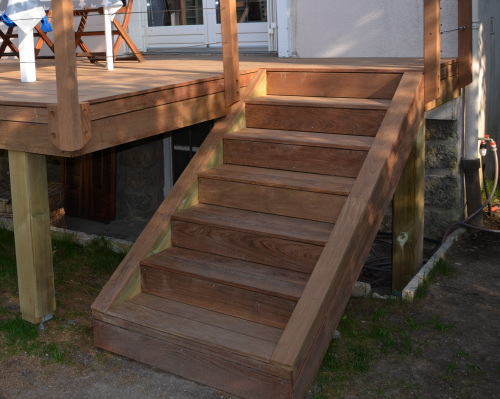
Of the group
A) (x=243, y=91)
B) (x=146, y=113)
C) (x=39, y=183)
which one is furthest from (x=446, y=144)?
(x=39, y=183)

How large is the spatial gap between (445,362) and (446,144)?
8.49ft

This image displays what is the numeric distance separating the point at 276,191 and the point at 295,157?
321 mm

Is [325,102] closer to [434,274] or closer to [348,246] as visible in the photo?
[348,246]

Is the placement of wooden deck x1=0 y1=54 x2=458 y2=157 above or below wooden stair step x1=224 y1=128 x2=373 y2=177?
above

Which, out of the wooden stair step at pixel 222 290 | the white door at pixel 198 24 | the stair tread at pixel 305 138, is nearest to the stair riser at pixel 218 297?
the wooden stair step at pixel 222 290

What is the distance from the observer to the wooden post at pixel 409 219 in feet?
16.9

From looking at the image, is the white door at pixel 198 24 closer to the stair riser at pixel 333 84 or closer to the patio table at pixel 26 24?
the stair riser at pixel 333 84

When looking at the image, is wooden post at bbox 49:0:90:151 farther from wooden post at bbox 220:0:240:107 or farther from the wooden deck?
wooden post at bbox 220:0:240:107

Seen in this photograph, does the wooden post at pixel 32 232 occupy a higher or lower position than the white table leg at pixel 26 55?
lower

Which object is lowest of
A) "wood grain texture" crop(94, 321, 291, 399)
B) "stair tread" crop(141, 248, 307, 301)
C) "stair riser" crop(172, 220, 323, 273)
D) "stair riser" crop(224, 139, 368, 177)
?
"wood grain texture" crop(94, 321, 291, 399)

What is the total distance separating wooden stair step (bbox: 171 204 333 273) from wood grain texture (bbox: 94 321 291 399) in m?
0.68

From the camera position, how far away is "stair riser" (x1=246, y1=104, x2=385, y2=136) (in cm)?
462

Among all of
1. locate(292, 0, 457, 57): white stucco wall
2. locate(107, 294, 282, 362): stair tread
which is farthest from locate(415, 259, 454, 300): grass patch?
locate(292, 0, 457, 57): white stucco wall

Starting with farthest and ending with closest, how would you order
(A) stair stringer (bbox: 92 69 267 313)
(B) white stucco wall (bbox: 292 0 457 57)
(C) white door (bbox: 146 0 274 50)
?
(C) white door (bbox: 146 0 274 50) < (B) white stucco wall (bbox: 292 0 457 57) < (A) stair stringer (bbox: 92 69 267 313)
